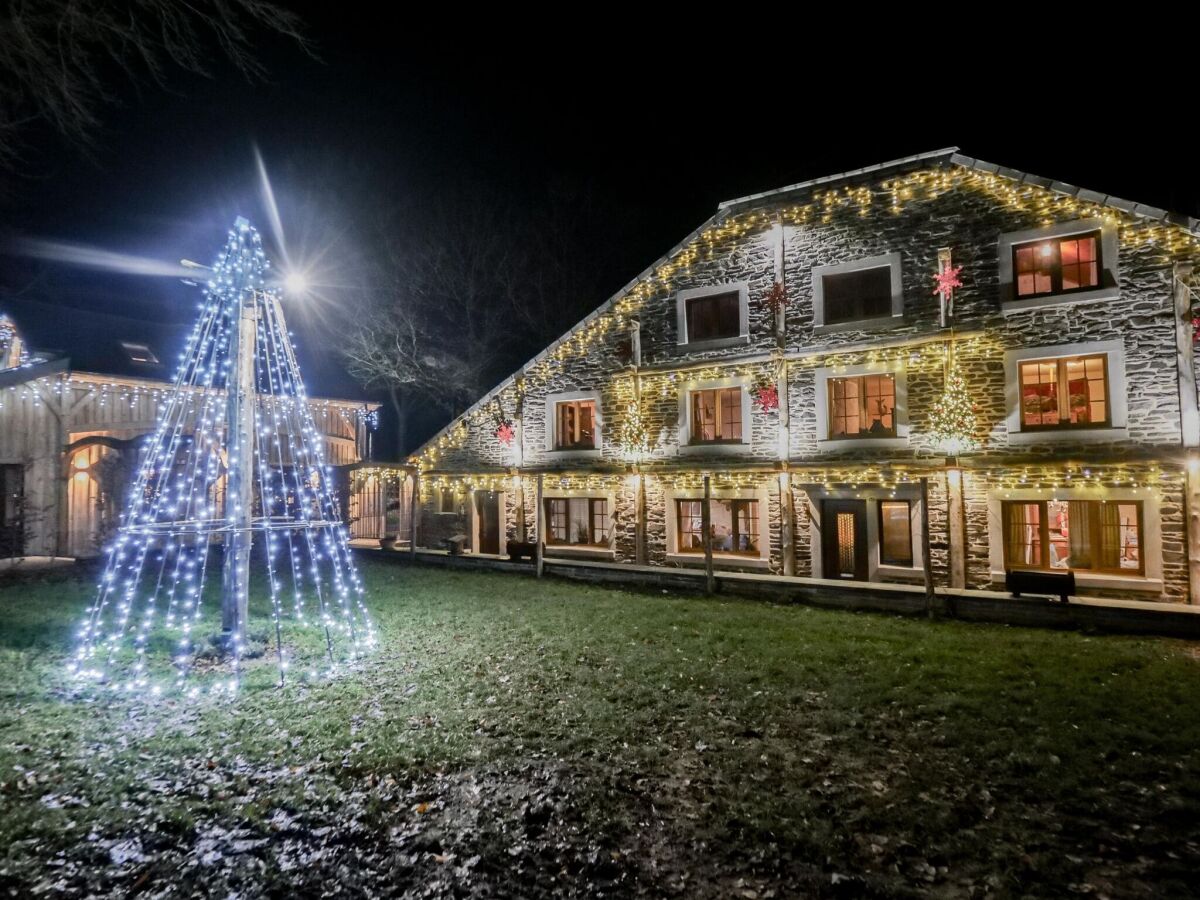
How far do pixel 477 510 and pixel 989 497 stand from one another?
42.9 ft

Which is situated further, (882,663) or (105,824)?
(882,663)

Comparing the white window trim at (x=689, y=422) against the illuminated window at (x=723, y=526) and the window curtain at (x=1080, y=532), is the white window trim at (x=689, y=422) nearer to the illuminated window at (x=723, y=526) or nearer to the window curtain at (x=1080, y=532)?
the illuminated window at (x=723, y=526)

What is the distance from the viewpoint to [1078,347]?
1214cm

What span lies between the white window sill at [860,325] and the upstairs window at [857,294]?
5.6 inches

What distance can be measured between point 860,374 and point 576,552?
836 cm

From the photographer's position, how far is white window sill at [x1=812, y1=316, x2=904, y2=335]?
13805mm

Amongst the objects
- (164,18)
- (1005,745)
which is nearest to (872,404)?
(1005,745)

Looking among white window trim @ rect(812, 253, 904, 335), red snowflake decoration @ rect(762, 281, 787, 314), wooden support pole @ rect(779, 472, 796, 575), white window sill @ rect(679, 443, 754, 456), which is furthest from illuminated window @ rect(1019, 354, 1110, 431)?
white window sill @ rect(679, 443, 754, 456)

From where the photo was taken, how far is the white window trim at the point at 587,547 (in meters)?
16.9

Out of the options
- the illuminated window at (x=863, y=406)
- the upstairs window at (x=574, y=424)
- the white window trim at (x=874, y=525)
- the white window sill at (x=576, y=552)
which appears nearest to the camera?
the white window trim at (x=874, y=525)

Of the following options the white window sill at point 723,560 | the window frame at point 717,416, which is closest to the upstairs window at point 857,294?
the window frame at point 717,416

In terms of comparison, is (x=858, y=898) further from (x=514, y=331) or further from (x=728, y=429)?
(x=514, y=331)

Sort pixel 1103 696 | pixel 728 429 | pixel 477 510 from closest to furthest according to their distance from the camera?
pixel 1103 696 → pixel 728 429 → pixel 477 510

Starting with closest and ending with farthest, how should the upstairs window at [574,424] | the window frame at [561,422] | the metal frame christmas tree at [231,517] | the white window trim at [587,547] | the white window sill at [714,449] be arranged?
the metal frame christmas tree at [231,517] → the white window sill at [714,449] → the white window trim at [587,547] → the window frame at [561,422] → the upstairs window at [574,424]
